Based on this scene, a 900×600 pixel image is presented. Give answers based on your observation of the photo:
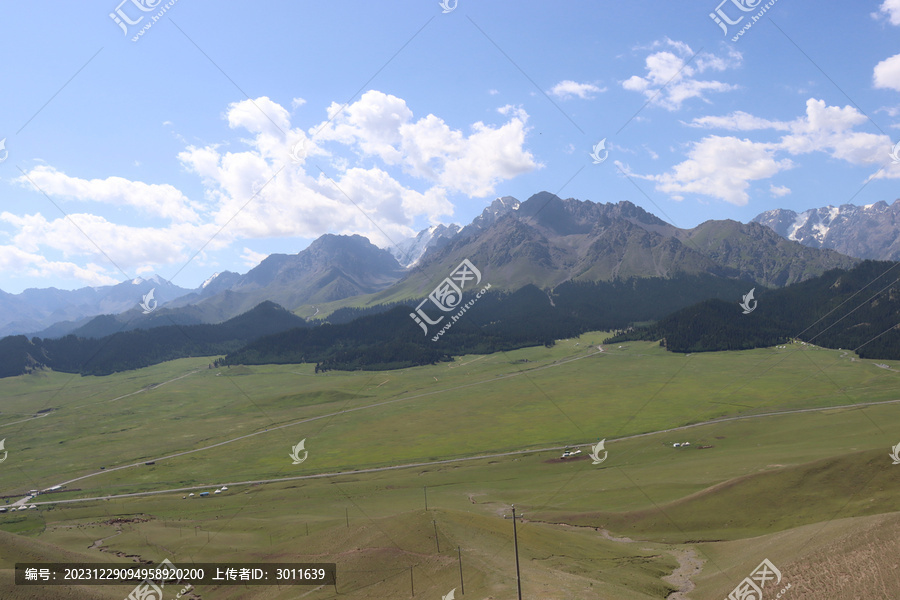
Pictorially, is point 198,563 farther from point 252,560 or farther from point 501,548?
point 501,548

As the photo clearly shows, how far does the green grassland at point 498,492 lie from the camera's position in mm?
49531

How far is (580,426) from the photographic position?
15925 centimetres

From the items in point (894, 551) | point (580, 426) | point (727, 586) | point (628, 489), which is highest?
point (580, 426)

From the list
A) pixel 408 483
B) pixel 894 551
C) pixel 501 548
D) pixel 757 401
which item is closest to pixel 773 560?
pixel 894 551

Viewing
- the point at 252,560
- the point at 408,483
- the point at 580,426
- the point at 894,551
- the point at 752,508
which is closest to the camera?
the point at 894,551

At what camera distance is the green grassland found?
1950 inches

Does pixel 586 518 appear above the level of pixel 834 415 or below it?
below

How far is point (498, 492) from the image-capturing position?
98.0 metres

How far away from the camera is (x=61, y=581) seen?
152 ft

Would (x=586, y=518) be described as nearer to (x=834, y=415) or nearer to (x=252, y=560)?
(x=252, y=560)

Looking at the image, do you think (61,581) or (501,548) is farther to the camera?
(501,548)

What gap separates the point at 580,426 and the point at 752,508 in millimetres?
90722

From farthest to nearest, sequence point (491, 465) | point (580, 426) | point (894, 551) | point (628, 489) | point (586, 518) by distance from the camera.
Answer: point (580, 426) → point (491, 465) → point (628, 489) → point (586, 518) → point (894, 551)

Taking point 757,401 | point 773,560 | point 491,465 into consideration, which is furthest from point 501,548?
point 757,401
